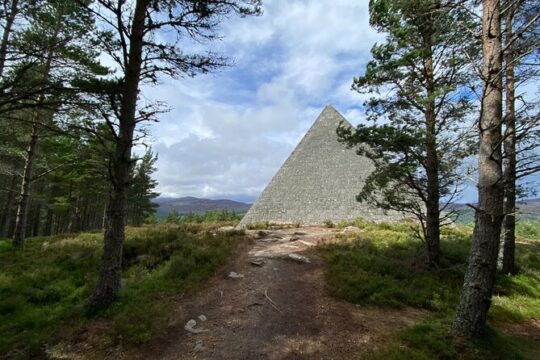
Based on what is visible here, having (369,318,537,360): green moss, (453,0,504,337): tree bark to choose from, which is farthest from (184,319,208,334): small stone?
(453,0,504,337): tree bark

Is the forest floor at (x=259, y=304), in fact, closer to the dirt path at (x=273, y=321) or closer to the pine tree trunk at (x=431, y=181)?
the dirt path at (x=273, y=321)

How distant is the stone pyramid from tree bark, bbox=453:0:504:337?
1264 cm

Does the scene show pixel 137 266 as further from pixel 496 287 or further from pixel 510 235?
pixel 510 235

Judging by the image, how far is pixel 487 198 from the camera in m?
4.97

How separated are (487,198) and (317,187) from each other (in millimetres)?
14803

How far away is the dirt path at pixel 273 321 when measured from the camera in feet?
16.5

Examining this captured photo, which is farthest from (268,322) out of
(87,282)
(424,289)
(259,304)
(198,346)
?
(87,282)

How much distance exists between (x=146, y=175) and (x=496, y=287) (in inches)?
1479

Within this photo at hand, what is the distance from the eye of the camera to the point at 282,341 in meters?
5.29

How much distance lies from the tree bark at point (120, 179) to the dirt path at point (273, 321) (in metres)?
1.73

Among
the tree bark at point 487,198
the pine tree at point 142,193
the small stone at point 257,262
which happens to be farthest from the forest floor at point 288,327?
the pine tree at point 142,193

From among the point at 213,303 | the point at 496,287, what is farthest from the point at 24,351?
the point at 496,287

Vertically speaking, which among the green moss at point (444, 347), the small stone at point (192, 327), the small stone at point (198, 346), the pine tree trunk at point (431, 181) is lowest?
the small stone at point (198, 346)

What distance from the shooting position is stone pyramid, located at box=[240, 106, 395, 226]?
18.5m
